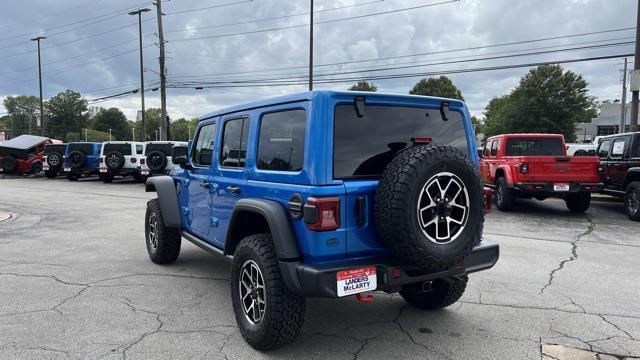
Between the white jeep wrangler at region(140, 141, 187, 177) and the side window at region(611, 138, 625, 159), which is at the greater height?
the side window at region(611, 138, 625, 159)

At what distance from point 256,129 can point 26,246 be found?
5.40m

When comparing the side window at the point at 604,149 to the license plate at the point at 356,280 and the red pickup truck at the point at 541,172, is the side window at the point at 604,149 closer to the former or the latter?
the red pickup truck at the point at 541,172

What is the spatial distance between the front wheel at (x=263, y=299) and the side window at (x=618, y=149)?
33.8 feet

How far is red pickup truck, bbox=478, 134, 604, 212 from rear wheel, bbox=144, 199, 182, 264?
292 inches

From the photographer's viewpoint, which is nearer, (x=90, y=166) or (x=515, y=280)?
(x=515, y=280)

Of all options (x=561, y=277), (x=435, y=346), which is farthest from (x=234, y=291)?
(x=561, y=277)

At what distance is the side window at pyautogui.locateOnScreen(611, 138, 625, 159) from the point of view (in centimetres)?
1095

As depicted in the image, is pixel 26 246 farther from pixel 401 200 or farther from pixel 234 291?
pixel 401 200

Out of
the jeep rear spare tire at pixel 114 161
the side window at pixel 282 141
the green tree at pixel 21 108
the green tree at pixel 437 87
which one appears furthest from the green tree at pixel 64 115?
the side window at pixel 282 141

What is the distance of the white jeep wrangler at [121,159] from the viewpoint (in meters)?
20.0

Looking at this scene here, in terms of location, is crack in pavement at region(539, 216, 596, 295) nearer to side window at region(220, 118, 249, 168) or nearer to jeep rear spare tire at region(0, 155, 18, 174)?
side window at region(220, 118, 249, 168)

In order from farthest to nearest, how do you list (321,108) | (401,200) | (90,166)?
(90,166)
(321,108)
(401,200)

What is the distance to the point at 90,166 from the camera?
21.5 metres

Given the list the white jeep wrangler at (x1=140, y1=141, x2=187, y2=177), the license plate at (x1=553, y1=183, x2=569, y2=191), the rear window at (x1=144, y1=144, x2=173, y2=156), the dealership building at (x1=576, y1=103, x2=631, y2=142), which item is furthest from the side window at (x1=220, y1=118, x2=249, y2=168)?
the dealership building at (x1=576, y1=103, x2=631, y2=142)
